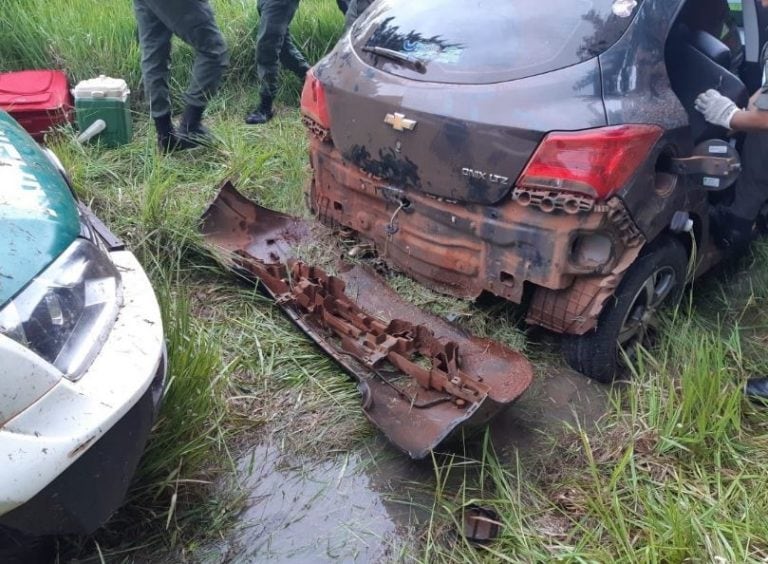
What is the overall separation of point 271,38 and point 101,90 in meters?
1.27

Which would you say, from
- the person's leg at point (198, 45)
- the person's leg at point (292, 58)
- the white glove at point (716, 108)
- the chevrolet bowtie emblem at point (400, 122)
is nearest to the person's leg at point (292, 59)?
the person's leg at point (292, 58)

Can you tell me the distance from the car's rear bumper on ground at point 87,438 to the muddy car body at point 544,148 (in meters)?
1.24

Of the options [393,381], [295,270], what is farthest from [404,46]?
[393,381]

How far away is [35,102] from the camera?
15.2ft

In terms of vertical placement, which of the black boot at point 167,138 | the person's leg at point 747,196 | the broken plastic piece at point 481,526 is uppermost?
the person's leg at point 747,196

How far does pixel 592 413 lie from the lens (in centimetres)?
286

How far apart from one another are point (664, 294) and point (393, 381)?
1.18m

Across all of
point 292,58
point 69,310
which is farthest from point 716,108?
point 292,58

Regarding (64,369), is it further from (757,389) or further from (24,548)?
(757,389)

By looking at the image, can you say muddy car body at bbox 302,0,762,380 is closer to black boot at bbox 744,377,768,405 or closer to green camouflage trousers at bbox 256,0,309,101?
black boot at bbox 744,377,768,405

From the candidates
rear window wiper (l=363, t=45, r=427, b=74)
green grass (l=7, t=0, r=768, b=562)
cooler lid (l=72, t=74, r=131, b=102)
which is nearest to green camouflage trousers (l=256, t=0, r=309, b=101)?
cooler lid (l=72, t=74, r=131, b=102)

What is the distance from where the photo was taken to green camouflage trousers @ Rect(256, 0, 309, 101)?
17.3ft

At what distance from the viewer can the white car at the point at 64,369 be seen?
1641mm

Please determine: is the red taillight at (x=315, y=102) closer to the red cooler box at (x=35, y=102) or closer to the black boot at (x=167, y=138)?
the black boot at (x=167, y=138)
